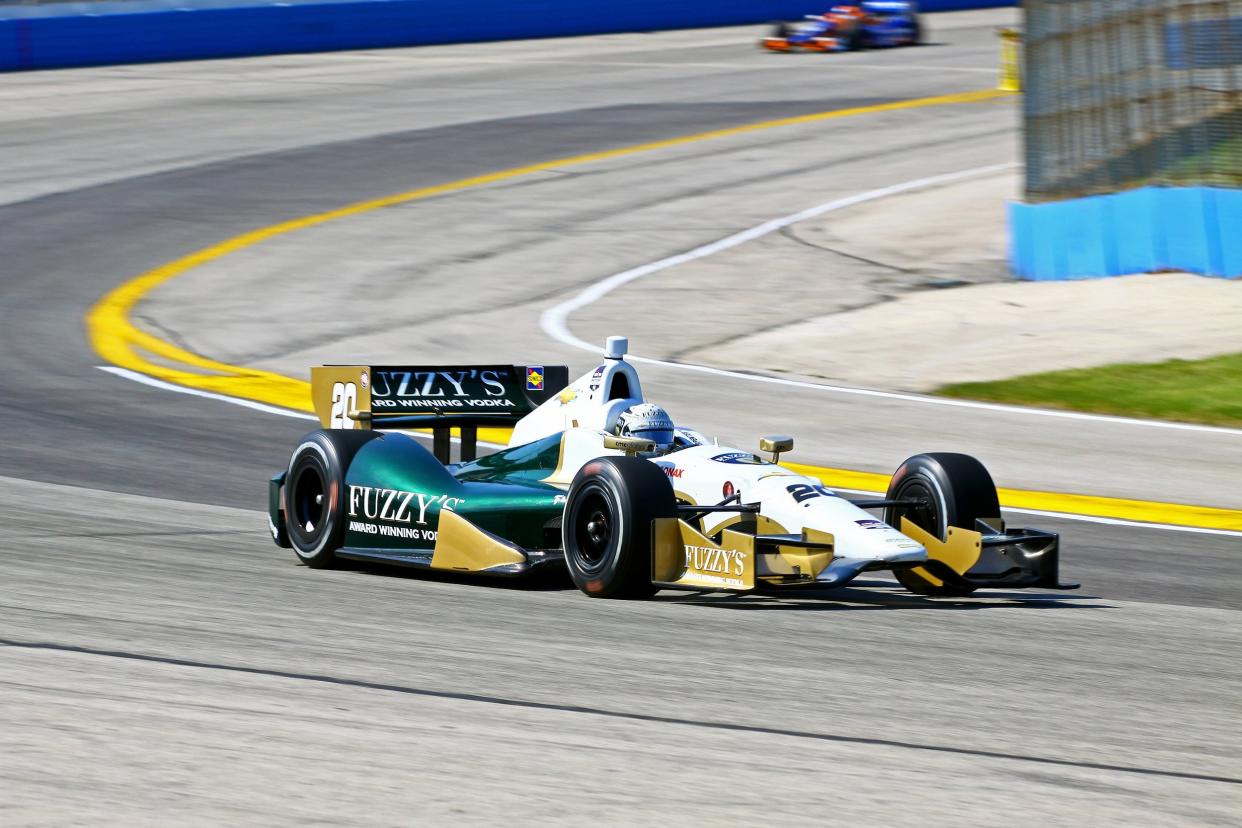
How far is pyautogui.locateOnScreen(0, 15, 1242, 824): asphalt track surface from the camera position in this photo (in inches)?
195

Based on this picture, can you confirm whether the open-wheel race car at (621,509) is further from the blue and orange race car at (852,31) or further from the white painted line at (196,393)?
the blue and orange race car at (852,31)

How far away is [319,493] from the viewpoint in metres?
9.27

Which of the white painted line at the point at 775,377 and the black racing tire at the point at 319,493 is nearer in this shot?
the black racing tire at the point at 319,493

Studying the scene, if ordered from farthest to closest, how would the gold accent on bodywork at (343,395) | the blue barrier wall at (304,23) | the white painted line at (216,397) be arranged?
1. the blue barrier wall at (304,23)
2. the white painted line at (216,397)
3. the gold accent on bodywork at (343,395)

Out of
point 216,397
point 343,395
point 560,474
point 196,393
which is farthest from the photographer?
point 196,393

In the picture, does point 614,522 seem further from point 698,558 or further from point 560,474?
point 560,474

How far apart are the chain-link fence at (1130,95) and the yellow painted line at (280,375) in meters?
6.95

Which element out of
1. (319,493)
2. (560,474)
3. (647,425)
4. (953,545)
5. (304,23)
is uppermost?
(304,23)

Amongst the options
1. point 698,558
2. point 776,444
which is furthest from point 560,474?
point 698,558

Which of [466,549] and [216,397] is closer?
[466,549]

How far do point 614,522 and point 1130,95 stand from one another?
1222 cm

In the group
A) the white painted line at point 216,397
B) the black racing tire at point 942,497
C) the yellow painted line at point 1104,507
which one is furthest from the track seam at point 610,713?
the white painted line at point 216,397

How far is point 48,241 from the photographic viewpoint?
22297 millimetres

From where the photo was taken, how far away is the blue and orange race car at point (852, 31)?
41406 millimetres
